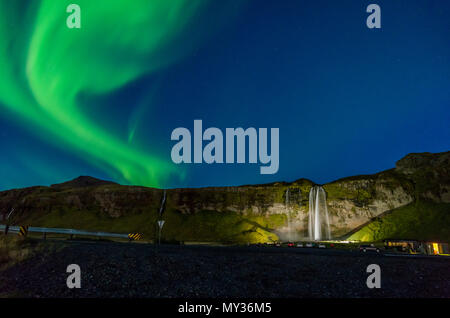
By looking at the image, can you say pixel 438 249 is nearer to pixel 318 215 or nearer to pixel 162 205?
pixel 318 215

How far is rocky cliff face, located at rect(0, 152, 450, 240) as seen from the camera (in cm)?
7988

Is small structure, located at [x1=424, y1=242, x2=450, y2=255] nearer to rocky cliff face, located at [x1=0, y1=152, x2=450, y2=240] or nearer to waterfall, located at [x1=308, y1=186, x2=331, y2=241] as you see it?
rocky cliff face, located at [x1=0, y1=152, x2=450, y2=240]

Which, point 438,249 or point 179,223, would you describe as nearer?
point 438,249

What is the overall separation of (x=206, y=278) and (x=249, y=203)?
84317mm

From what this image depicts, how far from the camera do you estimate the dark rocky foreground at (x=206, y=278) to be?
11750 millimetres

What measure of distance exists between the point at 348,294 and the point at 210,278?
6.17m

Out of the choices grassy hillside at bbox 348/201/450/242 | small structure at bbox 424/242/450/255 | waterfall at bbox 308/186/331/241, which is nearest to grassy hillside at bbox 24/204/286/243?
waterfall at bbox 308/186/331/241

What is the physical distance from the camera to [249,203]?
9669cm

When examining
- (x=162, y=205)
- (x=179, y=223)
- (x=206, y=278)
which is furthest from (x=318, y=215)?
(x=206, y=278)

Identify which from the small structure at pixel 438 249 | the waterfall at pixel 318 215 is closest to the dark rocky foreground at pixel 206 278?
the small structure at pixel 438 249

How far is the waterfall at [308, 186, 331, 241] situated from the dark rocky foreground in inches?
2690

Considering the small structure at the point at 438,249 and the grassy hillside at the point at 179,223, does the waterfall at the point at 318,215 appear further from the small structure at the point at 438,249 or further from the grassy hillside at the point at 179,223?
the small structure at the point at 438,249

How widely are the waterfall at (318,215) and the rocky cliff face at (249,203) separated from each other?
150cm
